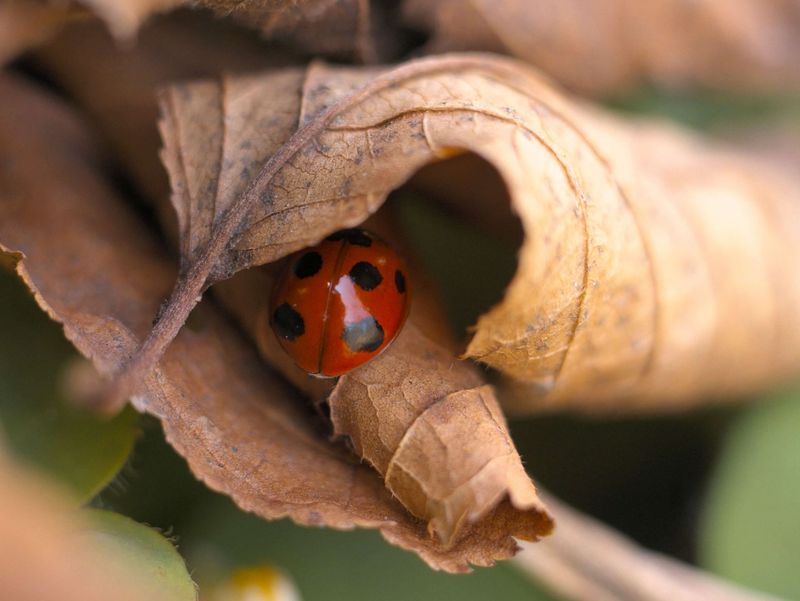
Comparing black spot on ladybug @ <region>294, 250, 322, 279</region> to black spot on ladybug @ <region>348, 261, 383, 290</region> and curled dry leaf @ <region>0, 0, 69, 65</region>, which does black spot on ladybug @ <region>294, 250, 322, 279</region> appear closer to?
black spot on ladybug @ <region>348, 261, 383, 290</region>

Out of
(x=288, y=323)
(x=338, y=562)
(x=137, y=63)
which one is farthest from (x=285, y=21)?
(x=338, y=562)

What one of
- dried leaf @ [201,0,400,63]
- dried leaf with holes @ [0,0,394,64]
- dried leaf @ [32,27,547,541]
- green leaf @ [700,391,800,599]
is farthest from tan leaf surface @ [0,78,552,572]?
green leaf @ [700,391,800,599]

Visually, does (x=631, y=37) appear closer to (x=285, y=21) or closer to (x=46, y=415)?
(x=285, y=21)

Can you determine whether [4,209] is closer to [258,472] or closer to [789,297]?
[258,472]

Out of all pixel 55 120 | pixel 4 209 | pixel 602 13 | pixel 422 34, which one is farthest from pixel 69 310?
pixel 602 13

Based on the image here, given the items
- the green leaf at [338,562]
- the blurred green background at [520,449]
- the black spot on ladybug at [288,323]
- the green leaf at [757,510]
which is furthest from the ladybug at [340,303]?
the green leaf at [757,510]

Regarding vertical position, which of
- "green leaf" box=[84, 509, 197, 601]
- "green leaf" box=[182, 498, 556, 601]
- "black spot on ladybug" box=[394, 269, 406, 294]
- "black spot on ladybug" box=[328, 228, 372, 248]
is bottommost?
"green leaf" box=[182, 498, 556, 601]
